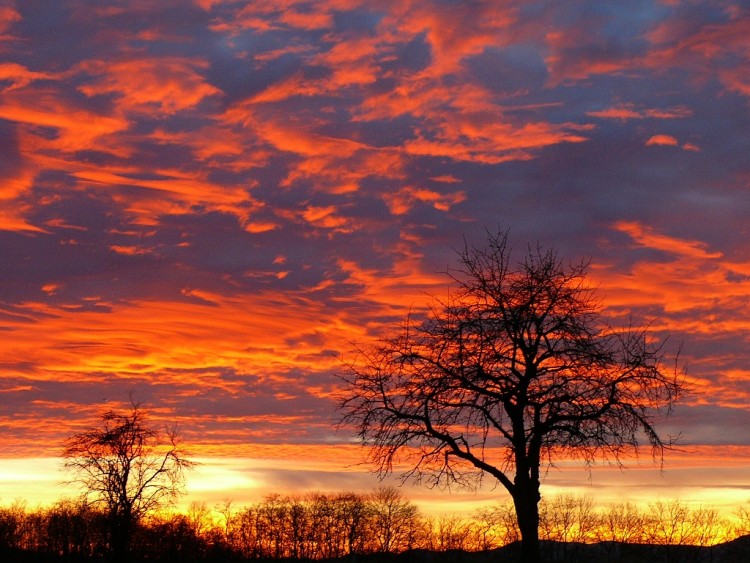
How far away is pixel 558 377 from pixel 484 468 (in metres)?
3.77

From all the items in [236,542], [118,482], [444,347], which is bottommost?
[236,542]

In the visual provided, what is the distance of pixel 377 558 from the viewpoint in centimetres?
2830

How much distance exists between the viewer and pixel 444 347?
27.2 m

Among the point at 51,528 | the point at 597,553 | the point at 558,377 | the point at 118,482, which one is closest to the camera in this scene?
the point at 558,377

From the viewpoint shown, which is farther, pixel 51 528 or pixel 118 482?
pixel 51 528

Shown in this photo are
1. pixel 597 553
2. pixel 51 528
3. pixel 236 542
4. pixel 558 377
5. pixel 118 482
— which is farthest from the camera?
pixel 51 528

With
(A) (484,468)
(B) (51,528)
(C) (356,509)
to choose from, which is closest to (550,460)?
(A) (484,468)

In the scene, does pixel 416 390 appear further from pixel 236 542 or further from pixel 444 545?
pixel 236 542

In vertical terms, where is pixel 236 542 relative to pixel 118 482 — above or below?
below

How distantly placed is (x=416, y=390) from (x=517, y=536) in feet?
28.0

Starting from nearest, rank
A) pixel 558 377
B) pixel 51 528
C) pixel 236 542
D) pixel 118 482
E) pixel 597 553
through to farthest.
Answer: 1. pixel 558 377
2. pixel 597 553
3. pixel 118 482
4. pixel 236 542
5. pixel 51 528

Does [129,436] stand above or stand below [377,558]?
above

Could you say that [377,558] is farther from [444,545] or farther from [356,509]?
[356,509]

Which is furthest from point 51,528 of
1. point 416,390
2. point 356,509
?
point 416,390
